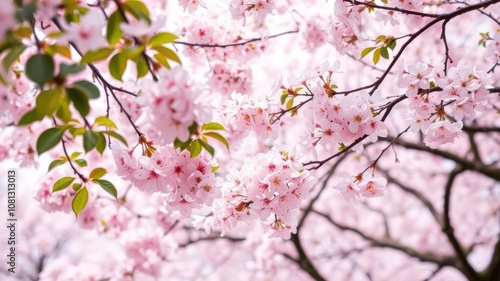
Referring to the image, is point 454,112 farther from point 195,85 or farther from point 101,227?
point 101,227

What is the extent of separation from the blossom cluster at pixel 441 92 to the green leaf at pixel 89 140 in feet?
4.33


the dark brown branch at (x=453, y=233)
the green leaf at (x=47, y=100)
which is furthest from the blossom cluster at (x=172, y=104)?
the dark brown branch at (x=453, y=233)

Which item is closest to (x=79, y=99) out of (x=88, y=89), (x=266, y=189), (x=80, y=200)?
(x=88, y=89)

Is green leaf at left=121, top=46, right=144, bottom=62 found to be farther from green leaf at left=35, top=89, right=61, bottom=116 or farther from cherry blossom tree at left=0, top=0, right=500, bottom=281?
green leaf at left=35, top=89, right=61, bottom=116

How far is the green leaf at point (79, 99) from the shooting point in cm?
125

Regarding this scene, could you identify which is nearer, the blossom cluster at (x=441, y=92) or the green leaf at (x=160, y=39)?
the green leaf at (x=160, y=39)

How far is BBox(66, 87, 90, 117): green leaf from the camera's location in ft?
4.09

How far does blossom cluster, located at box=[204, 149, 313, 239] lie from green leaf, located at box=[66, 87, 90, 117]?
89 cm

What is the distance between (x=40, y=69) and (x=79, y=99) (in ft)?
0.45

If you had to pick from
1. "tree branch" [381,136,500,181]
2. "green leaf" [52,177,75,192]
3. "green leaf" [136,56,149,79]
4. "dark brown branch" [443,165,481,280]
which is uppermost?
"tree branch" [381,136,500,181]

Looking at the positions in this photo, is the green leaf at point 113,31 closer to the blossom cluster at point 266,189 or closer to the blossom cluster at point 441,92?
the blossom cluster at point 266,189

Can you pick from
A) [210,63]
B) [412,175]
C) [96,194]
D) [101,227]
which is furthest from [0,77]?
[412,175]

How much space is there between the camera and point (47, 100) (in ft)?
4.05

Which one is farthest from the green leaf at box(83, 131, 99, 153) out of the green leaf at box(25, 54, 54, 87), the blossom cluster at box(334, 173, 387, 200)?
the blossom cluster at box(334, 173, 387, 200)
